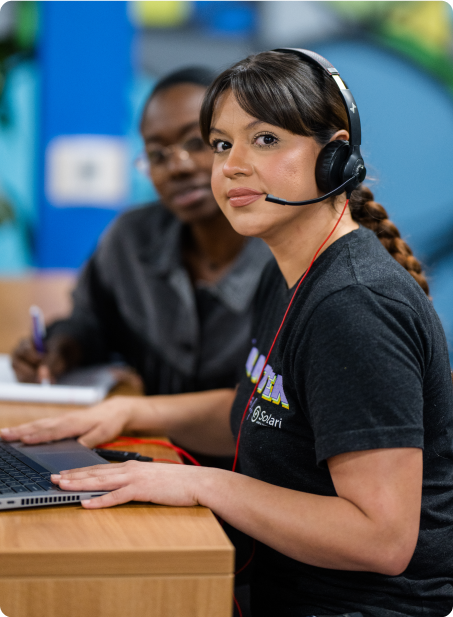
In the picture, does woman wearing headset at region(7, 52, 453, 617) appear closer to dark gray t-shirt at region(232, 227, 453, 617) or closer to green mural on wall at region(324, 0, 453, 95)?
dark gray t-shirt at region(232, 227, 453, 617)

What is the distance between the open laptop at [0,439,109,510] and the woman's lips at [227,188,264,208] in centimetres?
36

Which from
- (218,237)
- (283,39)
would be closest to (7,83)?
(283,39)

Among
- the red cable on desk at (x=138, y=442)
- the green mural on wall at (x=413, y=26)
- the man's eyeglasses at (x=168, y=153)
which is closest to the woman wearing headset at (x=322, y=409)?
the red cable on desk at (x=138, y=442)

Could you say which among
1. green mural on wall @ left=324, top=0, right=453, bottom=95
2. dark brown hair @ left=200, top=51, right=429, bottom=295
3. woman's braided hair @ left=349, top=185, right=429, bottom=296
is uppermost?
green mural on wall @ left=324, top=0, right=453, bottom=95

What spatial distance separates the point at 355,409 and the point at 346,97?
369mm

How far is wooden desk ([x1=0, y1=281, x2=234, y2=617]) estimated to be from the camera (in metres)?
0.61

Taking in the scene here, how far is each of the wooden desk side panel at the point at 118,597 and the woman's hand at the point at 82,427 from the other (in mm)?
336

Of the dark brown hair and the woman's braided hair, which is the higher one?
the dark brown hair

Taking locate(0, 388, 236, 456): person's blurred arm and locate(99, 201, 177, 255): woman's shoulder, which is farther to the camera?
locate(99, 201, 177, 255): woman's shoulder

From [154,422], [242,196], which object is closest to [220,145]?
[242,196]

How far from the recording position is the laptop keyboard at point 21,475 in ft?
2.36

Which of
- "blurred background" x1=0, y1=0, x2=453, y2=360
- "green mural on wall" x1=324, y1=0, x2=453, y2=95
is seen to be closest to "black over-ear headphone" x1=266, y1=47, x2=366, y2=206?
"blurred background" x1=0, y1=0, x2=453, y2=360

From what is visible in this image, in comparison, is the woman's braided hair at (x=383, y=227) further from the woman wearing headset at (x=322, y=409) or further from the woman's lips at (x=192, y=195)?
the woman's lips at (x=192, y=195)

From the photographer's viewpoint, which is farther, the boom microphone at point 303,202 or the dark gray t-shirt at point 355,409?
the boom microphone at point 303,202
